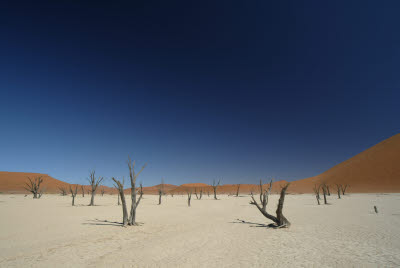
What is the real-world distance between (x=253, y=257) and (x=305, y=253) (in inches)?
78.0

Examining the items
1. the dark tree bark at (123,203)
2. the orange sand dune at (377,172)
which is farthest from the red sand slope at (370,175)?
the dark tree bark at (123,203)

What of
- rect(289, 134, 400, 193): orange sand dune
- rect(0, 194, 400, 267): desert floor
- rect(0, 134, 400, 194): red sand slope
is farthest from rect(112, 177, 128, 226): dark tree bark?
rect(289, 134, 400, 193): orange sand dune

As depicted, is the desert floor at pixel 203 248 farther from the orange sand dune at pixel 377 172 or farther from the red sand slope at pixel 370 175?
the orange sand dune at pixel 377 172

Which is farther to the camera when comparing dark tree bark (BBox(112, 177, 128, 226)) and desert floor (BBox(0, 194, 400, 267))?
dark tree bark (BBox(112, 177, 128, 226))

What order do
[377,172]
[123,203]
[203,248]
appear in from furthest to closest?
[377,172] → [123,203] → [203,248]

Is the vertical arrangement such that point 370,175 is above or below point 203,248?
above

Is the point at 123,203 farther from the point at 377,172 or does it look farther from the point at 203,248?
the point at 377,172

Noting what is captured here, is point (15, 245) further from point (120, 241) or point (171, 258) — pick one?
point (171, 258)

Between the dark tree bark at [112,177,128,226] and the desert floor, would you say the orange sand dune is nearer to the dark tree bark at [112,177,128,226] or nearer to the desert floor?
the desert floor

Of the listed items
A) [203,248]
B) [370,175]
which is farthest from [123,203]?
[370,175]

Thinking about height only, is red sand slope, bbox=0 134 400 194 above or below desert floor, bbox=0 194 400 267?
above

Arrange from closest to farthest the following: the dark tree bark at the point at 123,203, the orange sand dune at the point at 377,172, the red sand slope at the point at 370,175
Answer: the dark tree bark at the point at 123,203 < the orange sand dune at the point at 377,172 < the red sand slope at the point at 370,175

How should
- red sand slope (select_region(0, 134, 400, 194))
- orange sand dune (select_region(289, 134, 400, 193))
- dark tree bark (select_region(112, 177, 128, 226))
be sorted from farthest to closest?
red sand slope (select_region(0, 134, 400, 194))
orange sand dune (select_region(289, 134, 400, 193))
dark tree bark (select_region(112, 177, 128, 226))

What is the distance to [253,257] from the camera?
6.71 metres
